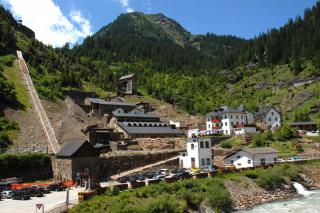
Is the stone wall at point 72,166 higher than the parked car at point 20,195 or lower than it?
higher

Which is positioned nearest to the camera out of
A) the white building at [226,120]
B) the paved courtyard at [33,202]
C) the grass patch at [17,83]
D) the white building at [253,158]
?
the paved courtyard at [33,202]

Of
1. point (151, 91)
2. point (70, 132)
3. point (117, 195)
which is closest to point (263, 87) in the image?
point (151, 91)

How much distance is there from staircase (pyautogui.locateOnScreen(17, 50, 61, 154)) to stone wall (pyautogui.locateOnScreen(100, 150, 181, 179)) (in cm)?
793

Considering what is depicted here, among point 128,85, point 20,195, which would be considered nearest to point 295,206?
point 20,195

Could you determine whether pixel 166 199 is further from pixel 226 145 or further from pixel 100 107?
Answer: pixel 100 107

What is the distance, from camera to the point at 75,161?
154 ft

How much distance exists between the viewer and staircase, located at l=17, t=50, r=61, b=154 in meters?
57.3

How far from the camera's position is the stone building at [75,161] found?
46688 mm

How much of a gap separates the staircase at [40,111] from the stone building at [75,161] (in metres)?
5.67

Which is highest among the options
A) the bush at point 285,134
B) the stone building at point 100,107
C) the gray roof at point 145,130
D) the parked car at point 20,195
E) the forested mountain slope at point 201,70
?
the forested mountain slope at point 201,70

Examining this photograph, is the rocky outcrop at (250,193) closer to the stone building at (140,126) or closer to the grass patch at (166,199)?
the grass patch at (166,199)

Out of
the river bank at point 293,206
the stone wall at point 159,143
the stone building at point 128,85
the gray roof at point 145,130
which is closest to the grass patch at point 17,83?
the gray roof at point 145,130

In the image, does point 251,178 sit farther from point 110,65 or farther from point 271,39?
point 271,39

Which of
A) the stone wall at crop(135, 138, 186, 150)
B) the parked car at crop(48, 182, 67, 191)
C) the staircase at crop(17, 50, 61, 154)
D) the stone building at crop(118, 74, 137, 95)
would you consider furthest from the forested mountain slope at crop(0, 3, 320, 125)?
the parked car at crop(48, 182, 67, 191)
